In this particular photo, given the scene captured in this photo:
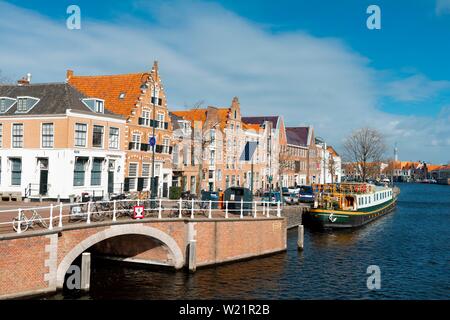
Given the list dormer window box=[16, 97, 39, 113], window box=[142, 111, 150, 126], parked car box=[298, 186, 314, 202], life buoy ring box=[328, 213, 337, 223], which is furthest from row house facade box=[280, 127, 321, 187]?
dormer window box=[16, 97, 39, 113]

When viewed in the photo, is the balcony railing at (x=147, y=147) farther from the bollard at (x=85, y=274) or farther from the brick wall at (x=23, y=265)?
the brick wall at (x=23, y=265)

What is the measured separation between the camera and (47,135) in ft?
119

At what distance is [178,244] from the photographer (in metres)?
26.0

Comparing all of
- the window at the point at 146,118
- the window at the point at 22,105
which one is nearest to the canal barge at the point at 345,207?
the window at the point at 146,118

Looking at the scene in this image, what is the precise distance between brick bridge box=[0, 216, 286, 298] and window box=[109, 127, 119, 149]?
13331 mm

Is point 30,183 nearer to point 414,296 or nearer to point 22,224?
point 22,224

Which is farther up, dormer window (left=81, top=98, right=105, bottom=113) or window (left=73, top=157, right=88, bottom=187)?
dormer window (left=81, top=98, right=105, bottom=113)

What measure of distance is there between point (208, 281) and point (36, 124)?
21183 millimetres

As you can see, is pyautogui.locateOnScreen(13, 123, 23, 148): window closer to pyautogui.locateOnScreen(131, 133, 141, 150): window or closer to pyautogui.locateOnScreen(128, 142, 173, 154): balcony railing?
pyautogui.locateOnScreen(128, 142, 173, 154): balcony railing

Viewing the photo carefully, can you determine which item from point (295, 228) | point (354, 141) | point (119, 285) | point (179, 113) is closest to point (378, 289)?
point (119, 285)

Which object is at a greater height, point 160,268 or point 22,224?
point 22,224

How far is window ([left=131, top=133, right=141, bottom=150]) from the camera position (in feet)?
141

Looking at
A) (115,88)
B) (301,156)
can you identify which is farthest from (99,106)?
(301,156)

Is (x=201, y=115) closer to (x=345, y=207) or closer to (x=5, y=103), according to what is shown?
(x=345, y=207)
